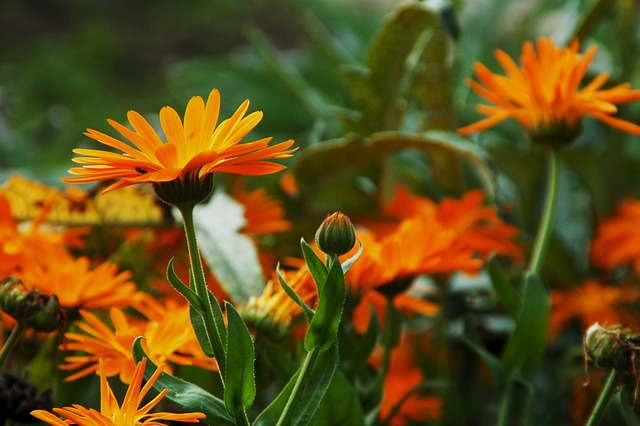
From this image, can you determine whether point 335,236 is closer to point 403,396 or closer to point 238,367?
point 238,367

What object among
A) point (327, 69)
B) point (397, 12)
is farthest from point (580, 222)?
point (327, 69)

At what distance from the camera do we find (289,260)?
1.64ft

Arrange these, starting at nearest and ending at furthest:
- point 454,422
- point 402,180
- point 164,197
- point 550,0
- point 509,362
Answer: point 164,197, point 509,362, point 454,422, point 402,180, point 550,0

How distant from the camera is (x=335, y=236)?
1.04ft

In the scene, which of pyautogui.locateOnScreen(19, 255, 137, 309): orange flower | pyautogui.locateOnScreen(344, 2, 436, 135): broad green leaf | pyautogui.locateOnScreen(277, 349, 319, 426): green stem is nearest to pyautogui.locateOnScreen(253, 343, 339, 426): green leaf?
pyautogui.locateOnScreen(277, 349, 319, 426): green stem

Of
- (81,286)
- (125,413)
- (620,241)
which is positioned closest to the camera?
(125,413)

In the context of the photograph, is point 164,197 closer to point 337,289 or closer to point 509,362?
point 337,289

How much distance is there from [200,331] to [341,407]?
3.4 inches

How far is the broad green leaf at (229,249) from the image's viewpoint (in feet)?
1.47

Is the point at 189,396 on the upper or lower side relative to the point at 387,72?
lower

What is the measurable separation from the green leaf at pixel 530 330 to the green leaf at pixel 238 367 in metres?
0.17

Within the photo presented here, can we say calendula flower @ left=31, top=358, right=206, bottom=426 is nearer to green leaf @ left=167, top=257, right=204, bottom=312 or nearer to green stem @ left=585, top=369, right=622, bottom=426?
green leaf @ left=167, top=257, right=204, bottom=312

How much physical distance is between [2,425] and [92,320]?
0.18ft

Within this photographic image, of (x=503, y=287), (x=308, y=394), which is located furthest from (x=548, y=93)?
(x=308, y=394)
